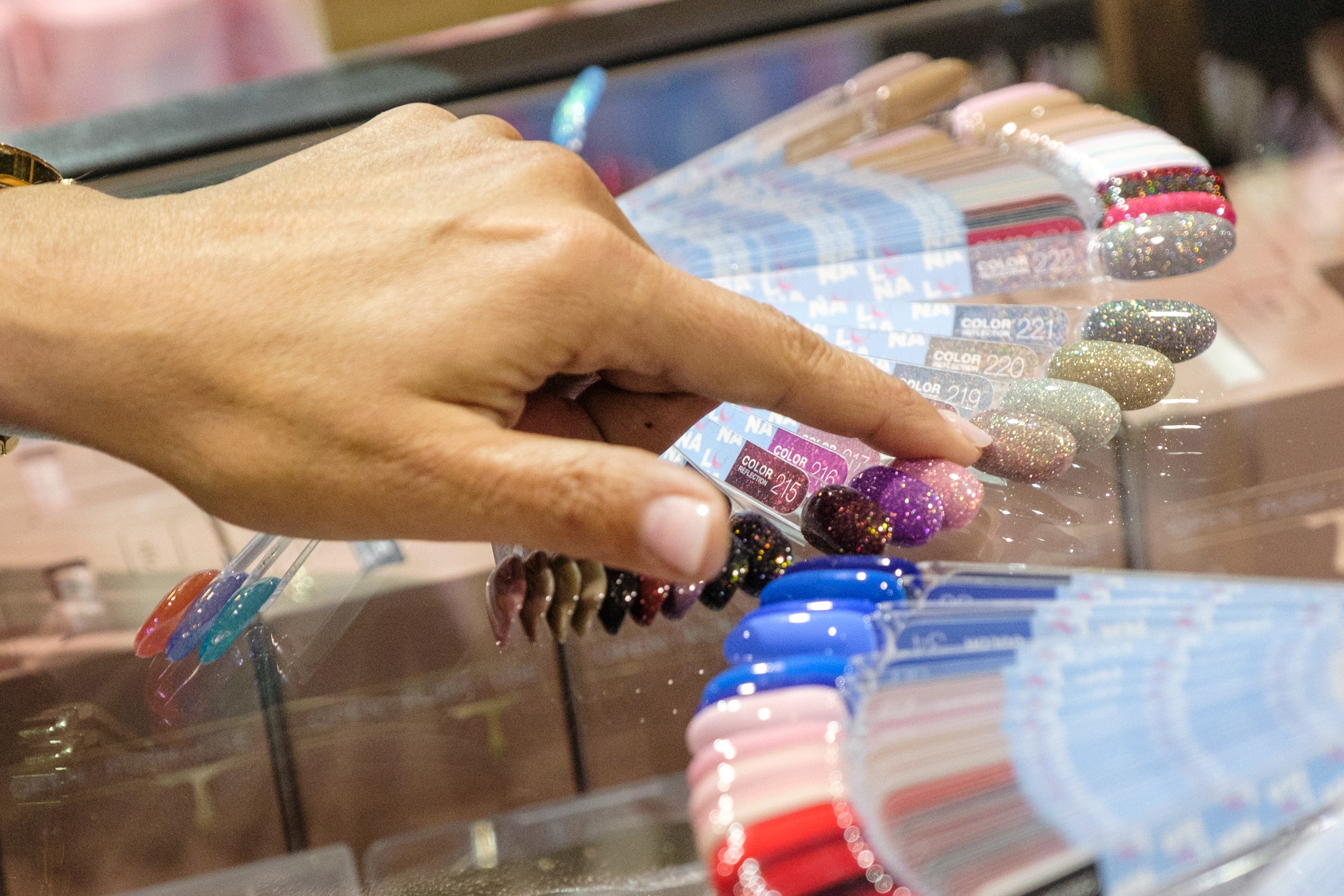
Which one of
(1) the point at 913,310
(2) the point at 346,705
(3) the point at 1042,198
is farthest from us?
(3) the point at 1042,198

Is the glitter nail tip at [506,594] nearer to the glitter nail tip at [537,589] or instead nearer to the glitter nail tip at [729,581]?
the glitter nail tip at [537,589]

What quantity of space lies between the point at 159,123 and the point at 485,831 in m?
1.14

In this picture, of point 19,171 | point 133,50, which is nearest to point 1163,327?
point 19,171

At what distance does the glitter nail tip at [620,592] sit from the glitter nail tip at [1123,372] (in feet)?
1.34

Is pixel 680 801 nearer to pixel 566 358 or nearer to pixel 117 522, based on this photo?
pixel 566 358

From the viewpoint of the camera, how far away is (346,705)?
80 cm

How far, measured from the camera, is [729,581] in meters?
0.78

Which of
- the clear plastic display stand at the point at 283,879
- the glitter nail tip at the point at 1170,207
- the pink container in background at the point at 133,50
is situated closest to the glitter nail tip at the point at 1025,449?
the glitter nail tip at the point at 1170,207

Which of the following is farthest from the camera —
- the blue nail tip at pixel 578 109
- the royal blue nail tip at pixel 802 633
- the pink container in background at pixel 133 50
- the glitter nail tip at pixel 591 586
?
the pink container in background at pixel 133 50

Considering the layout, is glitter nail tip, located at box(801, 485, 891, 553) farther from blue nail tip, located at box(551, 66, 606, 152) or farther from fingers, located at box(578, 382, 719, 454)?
blue nail tip, located at box(551, 66, 606, 152)

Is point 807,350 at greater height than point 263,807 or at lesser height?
greater

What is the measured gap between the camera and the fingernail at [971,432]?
825 millimetres

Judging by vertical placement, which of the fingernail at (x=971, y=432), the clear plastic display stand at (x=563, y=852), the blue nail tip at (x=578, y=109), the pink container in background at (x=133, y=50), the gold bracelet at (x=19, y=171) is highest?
the pink container in background at (x=133, y=50)

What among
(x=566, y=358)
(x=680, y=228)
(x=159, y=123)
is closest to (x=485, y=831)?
(x=566, y=358)
